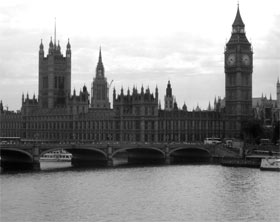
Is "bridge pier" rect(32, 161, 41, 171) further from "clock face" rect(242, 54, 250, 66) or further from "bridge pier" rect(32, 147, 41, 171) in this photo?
"clock face" rect(242, 54, 250, 66)

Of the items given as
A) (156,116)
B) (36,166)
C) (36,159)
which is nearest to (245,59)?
(156,116)

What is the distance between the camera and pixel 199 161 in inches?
3765

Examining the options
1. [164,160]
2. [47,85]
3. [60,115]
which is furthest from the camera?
[47,85]

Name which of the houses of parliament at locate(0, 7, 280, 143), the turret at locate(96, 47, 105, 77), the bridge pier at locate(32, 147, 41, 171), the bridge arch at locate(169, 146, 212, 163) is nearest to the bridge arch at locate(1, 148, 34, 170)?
the bridge pier at locate(32, 147, 41, 171)

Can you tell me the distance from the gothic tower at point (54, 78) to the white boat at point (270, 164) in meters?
68.2

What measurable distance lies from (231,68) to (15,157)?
4685 centimetres

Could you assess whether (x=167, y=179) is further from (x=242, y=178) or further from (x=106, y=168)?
(x=106, y=168)

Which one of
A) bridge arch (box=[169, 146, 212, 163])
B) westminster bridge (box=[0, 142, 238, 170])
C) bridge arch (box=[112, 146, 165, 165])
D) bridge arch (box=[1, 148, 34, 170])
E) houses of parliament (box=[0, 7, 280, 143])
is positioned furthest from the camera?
houses of parliament (box=[0, 7, 280, 143])

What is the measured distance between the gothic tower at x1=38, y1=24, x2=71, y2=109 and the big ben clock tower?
111 feet

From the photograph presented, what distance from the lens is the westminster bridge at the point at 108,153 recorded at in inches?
3108

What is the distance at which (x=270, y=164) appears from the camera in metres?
74.5

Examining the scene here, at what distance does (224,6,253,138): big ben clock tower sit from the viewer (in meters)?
118

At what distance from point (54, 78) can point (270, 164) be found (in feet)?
242

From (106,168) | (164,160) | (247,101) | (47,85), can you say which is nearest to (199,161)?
(164,160)
